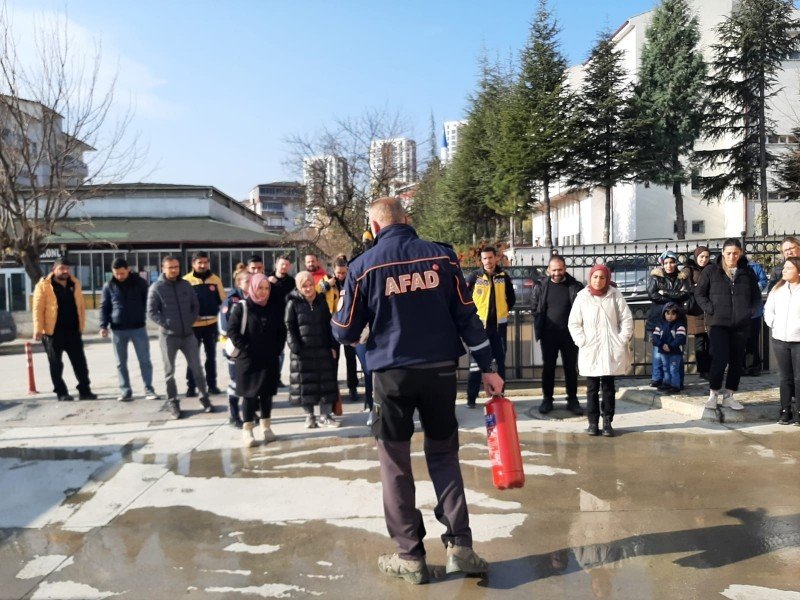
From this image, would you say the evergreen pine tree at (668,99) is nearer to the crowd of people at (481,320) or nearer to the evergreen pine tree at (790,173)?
the evergreen pine tree at (790,173)

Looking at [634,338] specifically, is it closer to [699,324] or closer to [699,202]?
[699,324]

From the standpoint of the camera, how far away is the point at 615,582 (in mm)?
3713

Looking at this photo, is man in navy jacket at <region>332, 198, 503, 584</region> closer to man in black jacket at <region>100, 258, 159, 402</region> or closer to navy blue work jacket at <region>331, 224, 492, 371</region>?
navy blue work jacket at <region>331, 224, 492, 371</region>

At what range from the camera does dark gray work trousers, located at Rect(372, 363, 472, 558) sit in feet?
12.4

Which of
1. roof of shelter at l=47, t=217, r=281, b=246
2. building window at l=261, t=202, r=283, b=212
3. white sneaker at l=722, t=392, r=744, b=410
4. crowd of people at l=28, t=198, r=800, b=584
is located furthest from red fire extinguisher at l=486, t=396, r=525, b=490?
building window at l=261, t=202, r=283, b=212

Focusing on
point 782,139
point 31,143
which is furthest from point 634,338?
point 782,139

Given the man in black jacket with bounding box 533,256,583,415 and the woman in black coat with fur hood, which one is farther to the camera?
the man in black jacket with bounding box 533,256,583,415

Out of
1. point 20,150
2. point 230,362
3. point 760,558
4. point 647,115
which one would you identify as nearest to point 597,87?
point 647,115

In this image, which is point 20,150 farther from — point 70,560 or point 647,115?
point 647,115

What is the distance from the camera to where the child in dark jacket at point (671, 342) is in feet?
27.2

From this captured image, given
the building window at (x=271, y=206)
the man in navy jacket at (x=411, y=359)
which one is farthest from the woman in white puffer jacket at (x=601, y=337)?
the building window at (x=271, y=206)

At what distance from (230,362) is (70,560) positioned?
133 inches

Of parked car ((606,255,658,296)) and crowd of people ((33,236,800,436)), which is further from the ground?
parked car ((606,255,658,296))

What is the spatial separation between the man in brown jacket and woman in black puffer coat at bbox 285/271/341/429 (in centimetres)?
353
